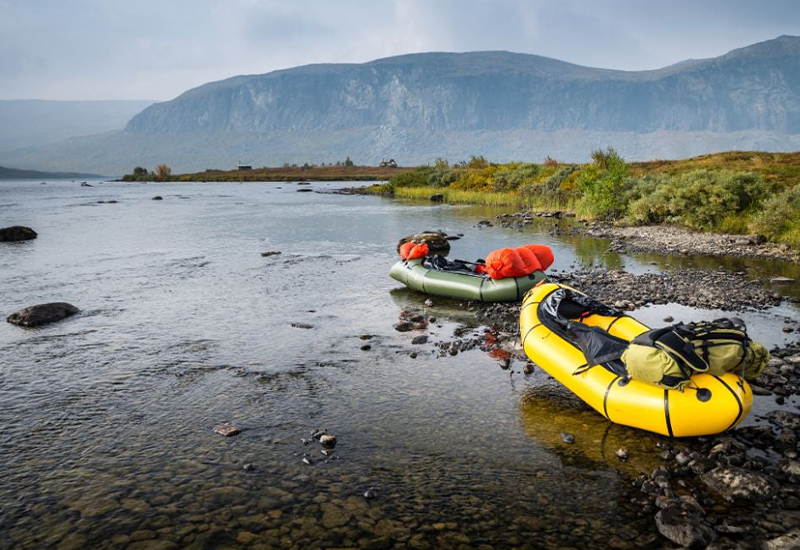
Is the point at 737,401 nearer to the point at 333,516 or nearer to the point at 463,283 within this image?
the point at 333,516

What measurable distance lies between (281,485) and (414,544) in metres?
1.99

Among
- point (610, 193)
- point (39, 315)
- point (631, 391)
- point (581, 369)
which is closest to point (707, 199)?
point (610, 193)

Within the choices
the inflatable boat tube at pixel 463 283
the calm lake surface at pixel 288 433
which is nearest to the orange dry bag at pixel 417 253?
the inflatable boat tube at pixel 463 283

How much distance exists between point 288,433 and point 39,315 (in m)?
9.57

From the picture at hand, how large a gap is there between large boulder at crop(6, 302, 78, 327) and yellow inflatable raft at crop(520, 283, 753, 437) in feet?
39.3

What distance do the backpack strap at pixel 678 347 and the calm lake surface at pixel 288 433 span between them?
1.38 metres

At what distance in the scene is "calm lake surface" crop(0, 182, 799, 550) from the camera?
6199 mm

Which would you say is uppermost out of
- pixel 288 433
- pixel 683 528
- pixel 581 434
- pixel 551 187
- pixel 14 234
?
pixel 551 187

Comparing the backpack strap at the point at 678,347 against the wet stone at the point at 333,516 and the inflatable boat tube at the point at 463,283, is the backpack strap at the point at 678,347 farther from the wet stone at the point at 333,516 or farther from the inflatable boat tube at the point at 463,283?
the inflatable boat tube at the point at 463,283

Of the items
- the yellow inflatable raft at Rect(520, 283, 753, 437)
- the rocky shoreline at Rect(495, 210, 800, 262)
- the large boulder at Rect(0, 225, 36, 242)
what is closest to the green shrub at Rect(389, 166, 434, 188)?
the rocky shoreline at Rect(495, 210, 800, 262)

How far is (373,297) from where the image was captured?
16828 millimetres

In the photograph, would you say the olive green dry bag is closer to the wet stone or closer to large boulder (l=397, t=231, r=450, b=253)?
the wet stone

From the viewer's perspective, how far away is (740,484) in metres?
6.48

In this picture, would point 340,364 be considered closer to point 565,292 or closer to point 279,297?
point 565,292
